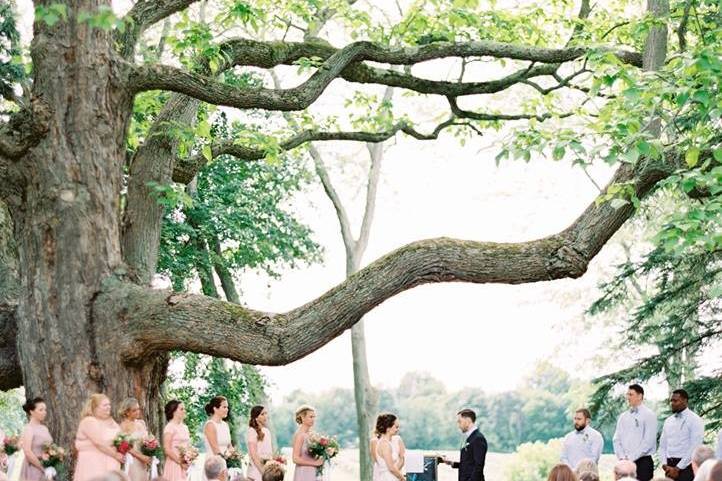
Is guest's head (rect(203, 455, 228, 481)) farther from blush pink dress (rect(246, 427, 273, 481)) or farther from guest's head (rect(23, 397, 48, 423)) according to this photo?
blush pink dress (rect(246, 427, 273, 481))

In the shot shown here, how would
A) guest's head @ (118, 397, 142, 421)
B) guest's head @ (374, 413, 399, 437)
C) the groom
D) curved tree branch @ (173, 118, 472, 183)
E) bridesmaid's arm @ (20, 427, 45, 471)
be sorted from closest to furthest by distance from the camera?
guest's head @ (118, 397, 142, 421) < bridesmaid's arm @ (20, 427, 45, 471) < the groom < guest's head @ (374, 413, 399, 437) < curved tree branch @ (173, 118, 472, 183)

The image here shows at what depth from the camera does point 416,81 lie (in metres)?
15.4

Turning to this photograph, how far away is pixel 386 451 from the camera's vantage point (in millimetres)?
14805

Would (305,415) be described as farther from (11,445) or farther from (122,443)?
(11,445)

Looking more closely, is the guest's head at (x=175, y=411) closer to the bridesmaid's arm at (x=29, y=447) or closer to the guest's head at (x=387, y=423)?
the bridesmaid's arm at (x=29, y=447)

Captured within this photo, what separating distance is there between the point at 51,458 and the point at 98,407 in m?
0.80

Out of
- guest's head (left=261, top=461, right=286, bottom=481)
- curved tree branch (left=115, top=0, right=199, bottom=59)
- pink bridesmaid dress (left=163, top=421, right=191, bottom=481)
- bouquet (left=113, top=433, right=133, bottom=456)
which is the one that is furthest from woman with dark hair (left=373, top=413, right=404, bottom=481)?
guest's head (left=261, top=461, right=286, bottom=481)

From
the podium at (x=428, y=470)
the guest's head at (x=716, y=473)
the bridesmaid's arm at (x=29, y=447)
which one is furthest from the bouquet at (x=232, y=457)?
the guest's head at (x=716, y=473)

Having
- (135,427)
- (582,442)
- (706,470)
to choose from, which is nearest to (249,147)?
(135,427)

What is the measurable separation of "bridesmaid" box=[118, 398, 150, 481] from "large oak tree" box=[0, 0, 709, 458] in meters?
0.51

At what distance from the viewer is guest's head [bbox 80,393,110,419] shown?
12023 millimetres

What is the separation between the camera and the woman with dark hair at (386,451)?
48.4 feet

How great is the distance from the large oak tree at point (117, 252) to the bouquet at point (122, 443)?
0.82 m

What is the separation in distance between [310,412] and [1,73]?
652 cm
